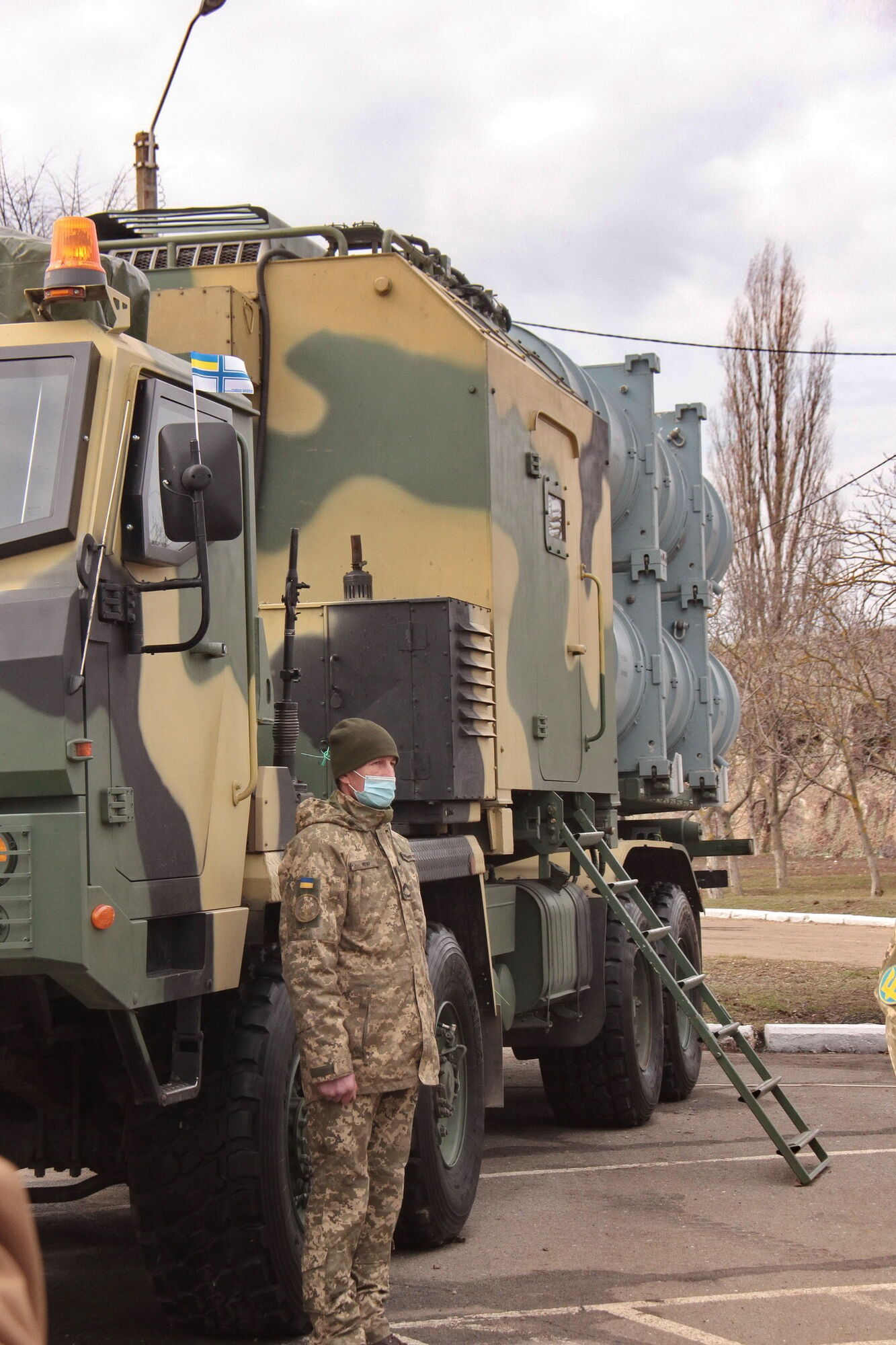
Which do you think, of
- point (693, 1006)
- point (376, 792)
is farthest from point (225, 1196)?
point (693, 1006)

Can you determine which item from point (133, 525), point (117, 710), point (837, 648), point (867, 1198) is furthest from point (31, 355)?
point (837, 648)

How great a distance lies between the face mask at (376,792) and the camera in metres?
4.87

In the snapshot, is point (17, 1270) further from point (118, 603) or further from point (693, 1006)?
point (693, 1006)

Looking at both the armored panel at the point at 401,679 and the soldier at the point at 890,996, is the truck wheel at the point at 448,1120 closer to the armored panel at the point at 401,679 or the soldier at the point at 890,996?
the armored panel at the point at 401,679

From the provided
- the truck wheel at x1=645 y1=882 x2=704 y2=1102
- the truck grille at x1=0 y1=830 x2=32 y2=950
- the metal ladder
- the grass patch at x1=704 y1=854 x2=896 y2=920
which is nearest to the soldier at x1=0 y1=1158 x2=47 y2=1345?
the truck grille at x1=0 y1=830 x2=32 y2=950

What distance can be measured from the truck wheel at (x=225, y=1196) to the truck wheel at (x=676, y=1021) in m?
4.73

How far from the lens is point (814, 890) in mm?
31109

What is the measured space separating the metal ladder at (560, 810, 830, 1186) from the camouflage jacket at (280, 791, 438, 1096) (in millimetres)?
2886

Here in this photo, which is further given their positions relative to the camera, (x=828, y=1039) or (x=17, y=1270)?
(x=828, y=1039)

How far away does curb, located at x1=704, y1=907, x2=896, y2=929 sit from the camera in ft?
73.1

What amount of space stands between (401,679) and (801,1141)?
2764mm

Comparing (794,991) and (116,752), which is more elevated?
(116,752)

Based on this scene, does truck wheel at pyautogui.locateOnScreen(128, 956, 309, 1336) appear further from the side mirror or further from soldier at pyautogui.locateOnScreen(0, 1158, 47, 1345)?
soldier at pyautogui.locateOnScreen(0, 1158, 47, 1345)

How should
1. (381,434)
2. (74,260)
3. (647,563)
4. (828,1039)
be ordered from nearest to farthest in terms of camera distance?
1. (74,260)
2. (381,434)
3. (647,563)
4. (828,1039)
